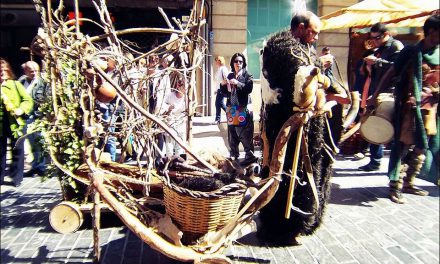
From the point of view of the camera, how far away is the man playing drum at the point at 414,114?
1921 mm

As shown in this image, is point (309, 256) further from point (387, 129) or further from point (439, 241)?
point (439, 241)

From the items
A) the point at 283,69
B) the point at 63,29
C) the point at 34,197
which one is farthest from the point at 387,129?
the point at 34,197

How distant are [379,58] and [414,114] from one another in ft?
7.88

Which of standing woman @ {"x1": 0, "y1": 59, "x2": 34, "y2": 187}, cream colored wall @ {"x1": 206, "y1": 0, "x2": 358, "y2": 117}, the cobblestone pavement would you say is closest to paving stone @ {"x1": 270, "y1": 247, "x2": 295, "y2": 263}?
the cobblestone pavement

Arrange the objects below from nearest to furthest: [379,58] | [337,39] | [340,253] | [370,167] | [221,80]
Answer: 1. [340,253]
2. [379,58]
3. [370,167]
4. [221,80]
5. [337,39]

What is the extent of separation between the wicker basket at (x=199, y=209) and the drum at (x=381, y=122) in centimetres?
194

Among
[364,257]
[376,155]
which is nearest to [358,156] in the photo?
[376,155]

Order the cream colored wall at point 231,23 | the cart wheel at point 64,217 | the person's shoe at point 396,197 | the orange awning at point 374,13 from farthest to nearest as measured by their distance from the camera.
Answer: the cream colored wall at point 231,23, the orange awning at point 374,13, the person's shoe at point 396,197, the cart wheel at point 64,217

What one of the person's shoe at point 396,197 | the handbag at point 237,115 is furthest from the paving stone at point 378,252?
the handbag at point 237,115

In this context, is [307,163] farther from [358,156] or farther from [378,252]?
[358,156]

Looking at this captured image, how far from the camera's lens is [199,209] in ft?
7.72

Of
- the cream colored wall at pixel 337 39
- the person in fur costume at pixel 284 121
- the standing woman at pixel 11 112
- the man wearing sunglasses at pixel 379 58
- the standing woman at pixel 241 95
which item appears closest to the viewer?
the person in fur costume at pixel 284 121

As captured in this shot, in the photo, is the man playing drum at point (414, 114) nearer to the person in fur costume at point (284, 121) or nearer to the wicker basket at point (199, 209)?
the person in fur costume at point (284, 121)

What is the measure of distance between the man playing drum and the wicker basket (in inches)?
54.3
